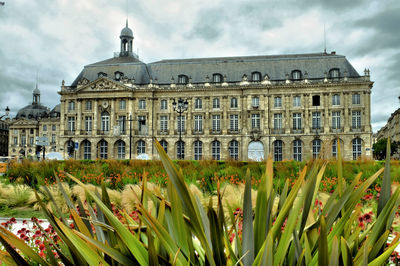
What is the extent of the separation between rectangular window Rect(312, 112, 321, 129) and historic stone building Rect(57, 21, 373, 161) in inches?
4.6

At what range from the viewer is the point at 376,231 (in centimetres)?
157

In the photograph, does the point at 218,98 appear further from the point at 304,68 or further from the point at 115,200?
the point at 115,200

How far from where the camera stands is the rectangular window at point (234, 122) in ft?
124

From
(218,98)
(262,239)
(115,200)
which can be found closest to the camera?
(262,239)

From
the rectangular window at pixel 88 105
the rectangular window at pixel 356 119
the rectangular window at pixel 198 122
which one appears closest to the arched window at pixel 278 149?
the rectangular window at pixel 356 119

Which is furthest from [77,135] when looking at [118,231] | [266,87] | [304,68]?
[118,231]

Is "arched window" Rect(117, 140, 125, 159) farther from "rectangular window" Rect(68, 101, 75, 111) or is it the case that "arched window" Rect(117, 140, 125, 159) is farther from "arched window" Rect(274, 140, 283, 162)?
"arched window" Rect(274, 140, 283, 162)

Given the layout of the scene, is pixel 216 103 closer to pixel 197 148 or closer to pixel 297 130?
pixel 197 148

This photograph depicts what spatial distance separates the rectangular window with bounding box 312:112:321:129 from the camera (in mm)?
36312

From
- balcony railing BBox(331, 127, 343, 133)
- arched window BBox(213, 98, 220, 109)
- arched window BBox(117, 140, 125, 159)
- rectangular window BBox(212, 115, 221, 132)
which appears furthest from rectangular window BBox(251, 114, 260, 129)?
arched window BBox(117, 140, 125, 159)

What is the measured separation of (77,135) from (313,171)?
136ft

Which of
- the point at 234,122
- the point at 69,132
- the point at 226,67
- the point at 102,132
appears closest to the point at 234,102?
the point at 234,122

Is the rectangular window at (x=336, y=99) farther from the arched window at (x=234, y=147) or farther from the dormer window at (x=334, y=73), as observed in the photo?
the arched window at (x=234, y=147)

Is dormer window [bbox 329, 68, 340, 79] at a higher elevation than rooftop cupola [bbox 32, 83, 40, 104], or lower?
lower
